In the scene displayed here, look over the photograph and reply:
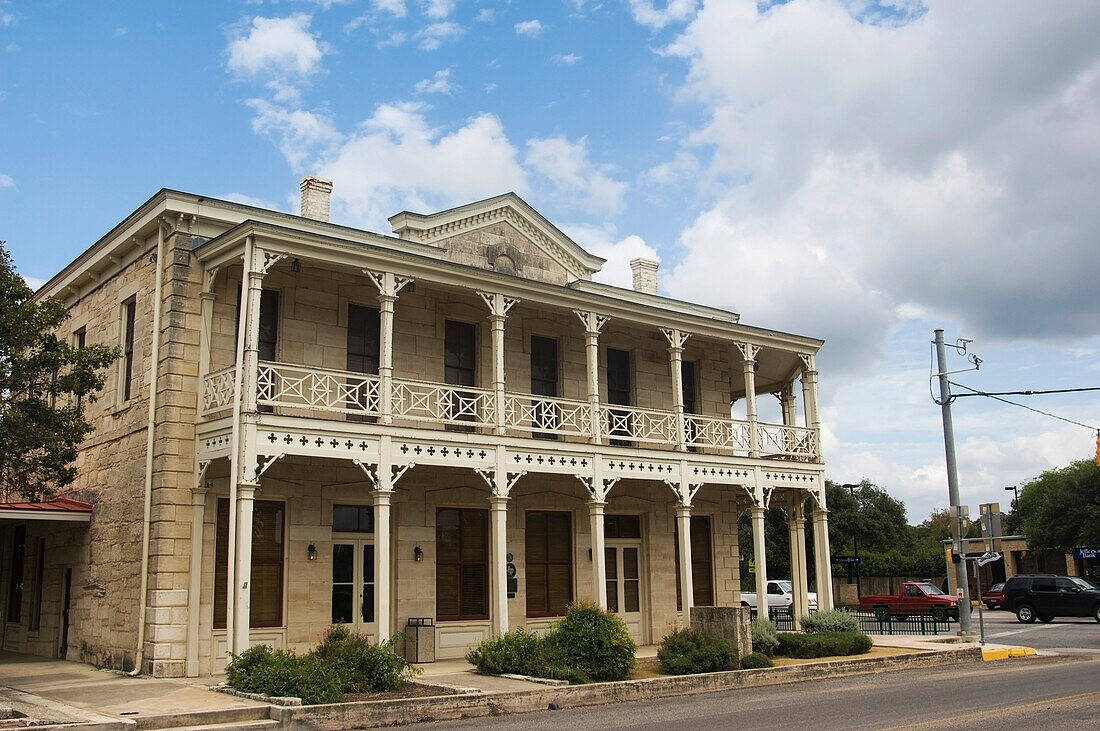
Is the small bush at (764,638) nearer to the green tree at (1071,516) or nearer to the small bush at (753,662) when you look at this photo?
the small bush at (753,662)

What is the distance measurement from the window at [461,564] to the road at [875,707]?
5.74 meters

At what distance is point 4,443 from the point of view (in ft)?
48.4

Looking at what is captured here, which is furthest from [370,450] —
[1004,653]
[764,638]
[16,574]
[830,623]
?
[1004,653]

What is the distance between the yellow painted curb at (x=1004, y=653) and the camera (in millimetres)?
20125

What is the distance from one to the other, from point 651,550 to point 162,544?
35.5ft

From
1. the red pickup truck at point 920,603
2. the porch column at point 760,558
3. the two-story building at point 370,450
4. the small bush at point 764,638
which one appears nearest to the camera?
the two-story building at point 370,450

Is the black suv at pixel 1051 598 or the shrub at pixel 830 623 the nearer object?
the shrub at pixel 830 623

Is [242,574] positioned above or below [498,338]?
below

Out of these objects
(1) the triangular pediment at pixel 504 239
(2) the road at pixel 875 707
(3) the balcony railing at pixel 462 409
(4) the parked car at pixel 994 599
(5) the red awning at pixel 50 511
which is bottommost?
(4) the parked car at pixel 994 599

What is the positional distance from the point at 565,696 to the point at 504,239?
1075 centimetres

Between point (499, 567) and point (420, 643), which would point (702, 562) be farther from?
point (420, 643)

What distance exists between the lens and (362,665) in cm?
1372

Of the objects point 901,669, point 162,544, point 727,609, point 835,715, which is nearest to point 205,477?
point 162,544

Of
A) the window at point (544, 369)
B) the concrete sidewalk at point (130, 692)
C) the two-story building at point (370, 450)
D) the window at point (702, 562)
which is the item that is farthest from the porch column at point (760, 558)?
the window at point (544, 369)
